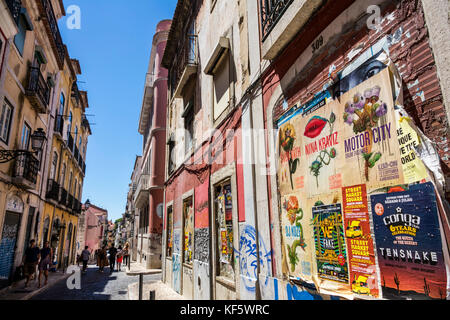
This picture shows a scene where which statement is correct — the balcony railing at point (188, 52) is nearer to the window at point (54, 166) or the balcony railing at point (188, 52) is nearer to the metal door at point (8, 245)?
the metal door at point (8, 245)

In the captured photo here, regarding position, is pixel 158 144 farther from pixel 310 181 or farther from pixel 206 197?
pixel 310 181

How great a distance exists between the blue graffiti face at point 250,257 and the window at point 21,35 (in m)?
10.9

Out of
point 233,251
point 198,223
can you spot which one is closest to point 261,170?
point 233,251

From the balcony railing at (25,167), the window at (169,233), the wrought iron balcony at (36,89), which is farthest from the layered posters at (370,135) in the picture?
the wrought iron balcony at (36,89)

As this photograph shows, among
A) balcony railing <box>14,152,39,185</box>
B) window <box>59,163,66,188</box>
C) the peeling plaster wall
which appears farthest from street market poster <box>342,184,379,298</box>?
window <box>59,163,66,188</box>

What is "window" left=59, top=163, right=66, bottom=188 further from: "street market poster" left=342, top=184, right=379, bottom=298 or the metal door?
"street market poster" left=342, top=184, right=379, bottom=298

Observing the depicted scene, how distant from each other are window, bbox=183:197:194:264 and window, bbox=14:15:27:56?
27.6 ft

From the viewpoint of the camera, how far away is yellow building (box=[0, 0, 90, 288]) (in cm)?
989

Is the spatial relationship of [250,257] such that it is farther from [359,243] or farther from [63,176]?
[63,176]

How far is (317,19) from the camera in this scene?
368cm

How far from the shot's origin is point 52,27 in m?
14.3

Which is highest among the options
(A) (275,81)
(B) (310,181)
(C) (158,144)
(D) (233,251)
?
(C) (158,144)

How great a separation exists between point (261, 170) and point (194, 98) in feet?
17.8
